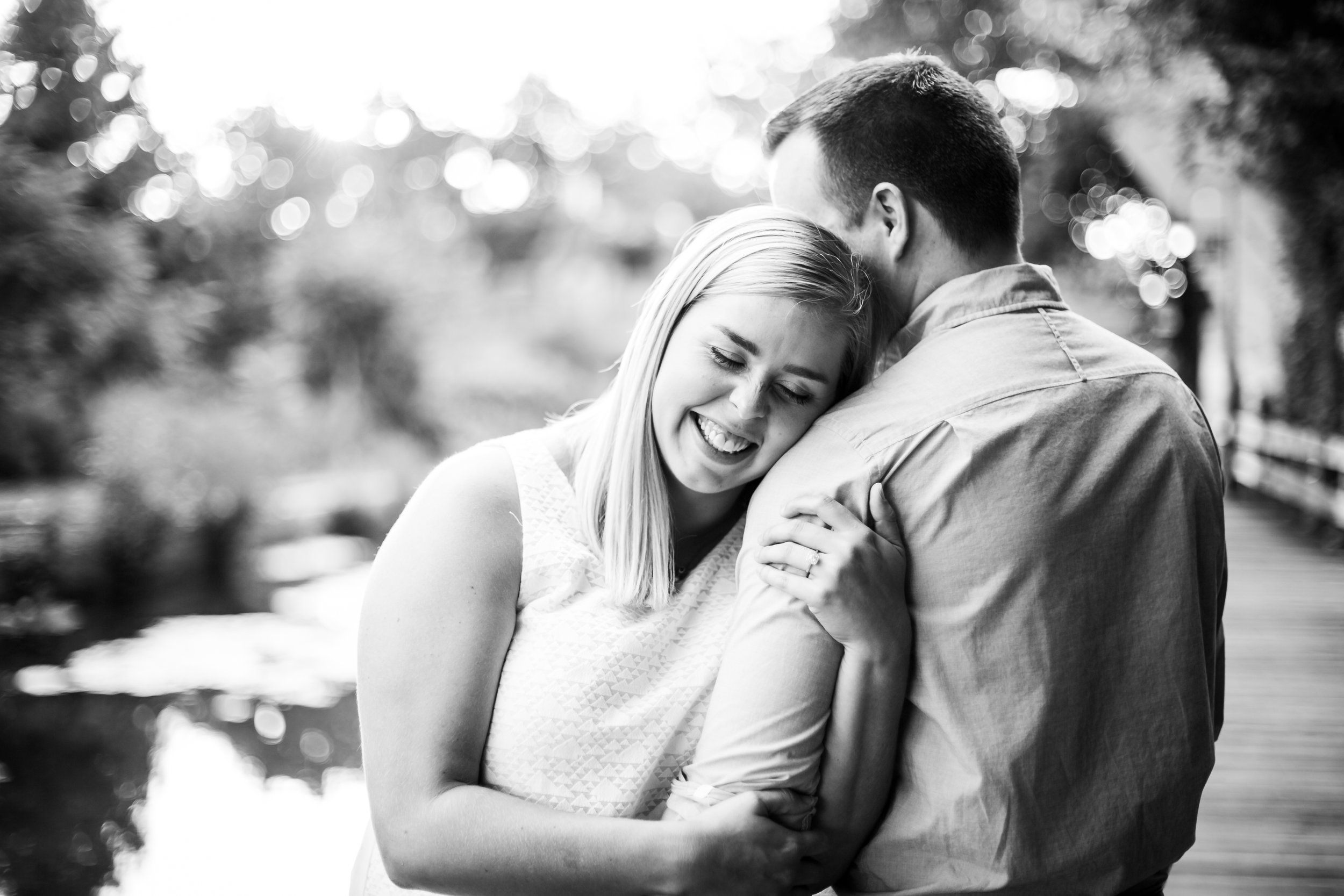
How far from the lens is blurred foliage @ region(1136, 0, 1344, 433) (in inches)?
269

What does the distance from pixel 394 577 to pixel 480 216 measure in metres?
32.0

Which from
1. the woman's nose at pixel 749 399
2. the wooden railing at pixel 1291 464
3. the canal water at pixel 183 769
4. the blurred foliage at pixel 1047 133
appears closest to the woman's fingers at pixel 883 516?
the woman's nose at pixel 749 399

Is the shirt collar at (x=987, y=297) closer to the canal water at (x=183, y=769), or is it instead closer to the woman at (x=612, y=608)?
the woman at (x=612, y=608)

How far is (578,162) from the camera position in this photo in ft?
122

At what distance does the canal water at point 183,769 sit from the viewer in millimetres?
3865

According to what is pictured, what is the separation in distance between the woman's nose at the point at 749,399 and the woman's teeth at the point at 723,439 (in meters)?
0.05

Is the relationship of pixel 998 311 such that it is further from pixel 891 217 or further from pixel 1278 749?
pixel 1278 749

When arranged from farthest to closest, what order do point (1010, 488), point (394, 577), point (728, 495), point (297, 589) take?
1. point (297, 589)
2. point (728, 495)
3. point (394, 577)
4. point (1010, 488)

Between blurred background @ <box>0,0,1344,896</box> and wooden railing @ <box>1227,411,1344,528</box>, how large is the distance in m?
0.06

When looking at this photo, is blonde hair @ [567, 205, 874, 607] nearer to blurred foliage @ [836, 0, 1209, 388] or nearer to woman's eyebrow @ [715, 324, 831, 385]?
woman's eyebrow @ [715, 324, 831, 385]

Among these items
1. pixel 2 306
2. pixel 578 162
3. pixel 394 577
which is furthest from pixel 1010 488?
pixel 578 162

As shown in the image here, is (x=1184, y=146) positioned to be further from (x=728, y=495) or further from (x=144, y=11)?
(x=728, y=495)

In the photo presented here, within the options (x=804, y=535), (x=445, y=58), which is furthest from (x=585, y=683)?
(x=445, y=58)

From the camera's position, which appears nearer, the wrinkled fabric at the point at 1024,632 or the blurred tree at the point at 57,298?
the wrinkled fabric at the point at 1024,632
